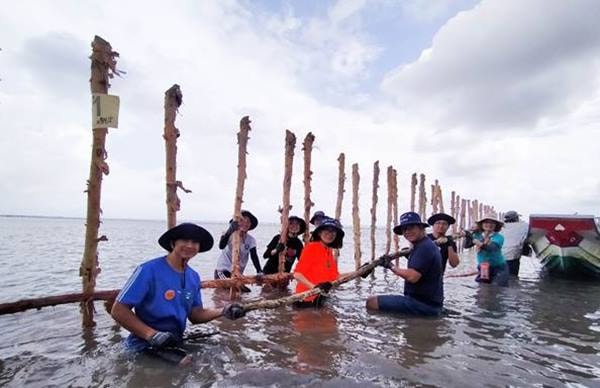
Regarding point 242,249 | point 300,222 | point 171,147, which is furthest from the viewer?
point 300,222

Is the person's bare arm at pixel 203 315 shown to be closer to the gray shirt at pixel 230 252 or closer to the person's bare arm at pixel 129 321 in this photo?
the person's bare arm at pixel 129 321

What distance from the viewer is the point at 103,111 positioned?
18.5 feet

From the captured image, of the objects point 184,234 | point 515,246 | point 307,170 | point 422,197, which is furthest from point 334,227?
point 422,197

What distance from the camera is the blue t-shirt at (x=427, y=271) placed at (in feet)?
21.2

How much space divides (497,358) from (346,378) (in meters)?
2.17

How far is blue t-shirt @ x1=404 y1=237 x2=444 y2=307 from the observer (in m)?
6.46

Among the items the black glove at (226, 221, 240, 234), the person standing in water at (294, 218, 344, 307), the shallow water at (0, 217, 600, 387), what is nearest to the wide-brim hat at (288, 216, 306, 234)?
the black glove at (226, 221, 240, 234)

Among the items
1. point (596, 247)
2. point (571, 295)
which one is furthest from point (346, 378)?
point (596, 247)

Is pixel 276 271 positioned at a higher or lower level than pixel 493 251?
lower

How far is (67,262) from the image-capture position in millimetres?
17594

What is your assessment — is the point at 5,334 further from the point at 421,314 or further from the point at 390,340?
the point at 421,314

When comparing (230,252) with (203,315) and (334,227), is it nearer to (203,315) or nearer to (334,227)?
(334,227)

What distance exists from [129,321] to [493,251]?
31.7 feet

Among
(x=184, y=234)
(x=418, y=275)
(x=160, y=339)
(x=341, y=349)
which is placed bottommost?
(x=341, y=349)
